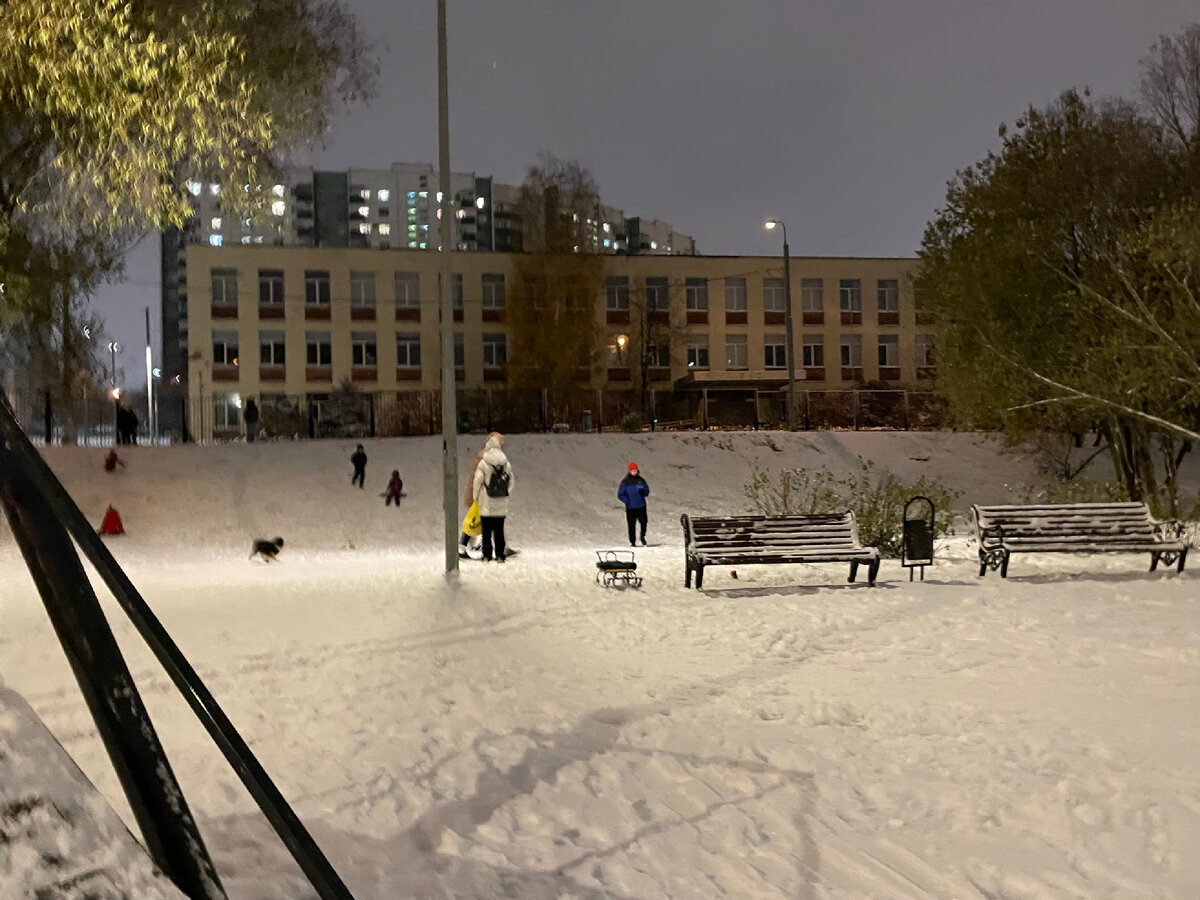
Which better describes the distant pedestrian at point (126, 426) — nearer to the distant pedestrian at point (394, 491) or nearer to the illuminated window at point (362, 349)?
the distant pedestrian at point (394, 491)

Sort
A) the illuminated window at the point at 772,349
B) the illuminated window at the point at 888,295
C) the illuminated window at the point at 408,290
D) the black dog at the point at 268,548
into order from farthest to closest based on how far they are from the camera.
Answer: the illuminated window at the point at 888,295 → the illuminated window at the point at 772,349 → the illuminated window at the point at 408,290 → the black dog at the point at 268,548

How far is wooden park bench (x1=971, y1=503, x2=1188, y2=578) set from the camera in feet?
44.7

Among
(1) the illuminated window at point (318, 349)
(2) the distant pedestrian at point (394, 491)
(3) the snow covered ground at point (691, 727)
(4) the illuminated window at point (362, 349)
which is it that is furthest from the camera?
(4) the illuminated window at point (362, 349)

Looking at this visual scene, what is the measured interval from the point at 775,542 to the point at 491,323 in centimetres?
4088

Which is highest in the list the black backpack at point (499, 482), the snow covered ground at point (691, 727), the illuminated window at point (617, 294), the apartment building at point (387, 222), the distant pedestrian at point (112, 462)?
the apartment building at point (387, 222)

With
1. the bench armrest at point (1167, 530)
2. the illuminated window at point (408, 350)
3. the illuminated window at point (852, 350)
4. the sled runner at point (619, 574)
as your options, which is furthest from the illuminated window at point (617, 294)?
the sled runner at point (619, 574)

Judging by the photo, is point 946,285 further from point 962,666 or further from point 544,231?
point 544,231

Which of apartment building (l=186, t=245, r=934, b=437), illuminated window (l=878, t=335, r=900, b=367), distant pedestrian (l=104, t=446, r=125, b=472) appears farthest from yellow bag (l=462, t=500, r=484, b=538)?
illuminated window (l=878, t=335, r=900, b=367)

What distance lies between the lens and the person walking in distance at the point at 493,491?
16203 millimetres

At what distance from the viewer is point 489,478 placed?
1619 cm

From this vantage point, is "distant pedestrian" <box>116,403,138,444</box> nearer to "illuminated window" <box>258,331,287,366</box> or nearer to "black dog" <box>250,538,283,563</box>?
"illuminated window" <box>258,331,287,366</box>

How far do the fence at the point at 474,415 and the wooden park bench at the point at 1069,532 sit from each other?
830 inches

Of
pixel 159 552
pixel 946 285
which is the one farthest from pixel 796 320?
pixel 159 552

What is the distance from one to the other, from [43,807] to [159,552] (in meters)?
20.4
